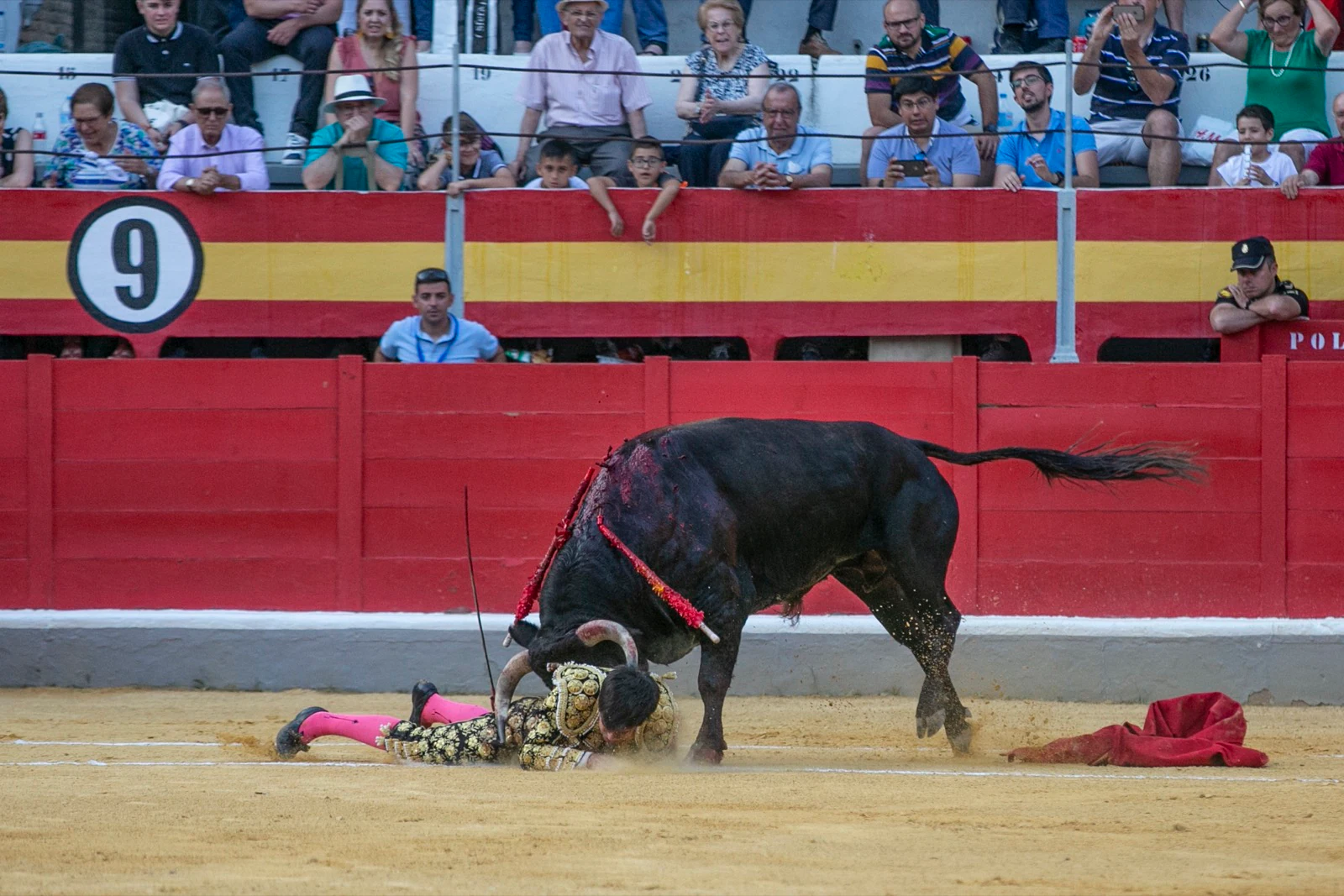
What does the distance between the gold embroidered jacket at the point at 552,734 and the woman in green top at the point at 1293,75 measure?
485 centimetres

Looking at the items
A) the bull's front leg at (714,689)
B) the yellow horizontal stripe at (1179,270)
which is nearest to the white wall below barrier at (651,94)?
the yellow horizontal stripe at (1179,270)

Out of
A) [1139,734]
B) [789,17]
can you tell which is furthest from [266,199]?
[1139,734]

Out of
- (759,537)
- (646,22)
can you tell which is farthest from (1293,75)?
(759,537)

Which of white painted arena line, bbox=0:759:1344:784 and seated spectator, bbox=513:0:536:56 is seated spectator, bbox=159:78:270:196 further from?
white painted arena line, bbox=0:759:1344:784

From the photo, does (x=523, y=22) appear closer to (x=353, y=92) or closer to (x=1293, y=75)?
(x=353, y=92)

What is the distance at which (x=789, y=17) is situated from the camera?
1038 cm

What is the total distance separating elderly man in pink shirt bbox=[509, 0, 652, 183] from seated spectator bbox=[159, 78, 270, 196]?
4.27ft

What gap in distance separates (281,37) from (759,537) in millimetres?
4777

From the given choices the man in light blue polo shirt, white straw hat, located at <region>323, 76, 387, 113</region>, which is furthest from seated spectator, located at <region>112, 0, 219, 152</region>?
the man in light blue polo shirt

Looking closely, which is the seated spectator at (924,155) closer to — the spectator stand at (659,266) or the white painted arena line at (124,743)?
the spectator stand at (659,266)

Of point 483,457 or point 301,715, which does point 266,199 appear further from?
point 301,715

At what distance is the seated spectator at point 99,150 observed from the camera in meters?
8.44

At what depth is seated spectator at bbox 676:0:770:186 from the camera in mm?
8688

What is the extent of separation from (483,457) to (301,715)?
2.45m
